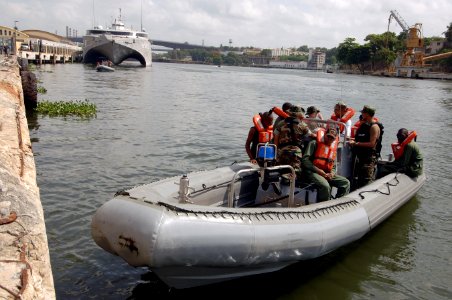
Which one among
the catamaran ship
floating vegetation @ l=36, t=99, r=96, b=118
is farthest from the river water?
the catamaran ship

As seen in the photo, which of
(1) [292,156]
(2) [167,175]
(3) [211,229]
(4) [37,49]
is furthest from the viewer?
(4) [37,49]

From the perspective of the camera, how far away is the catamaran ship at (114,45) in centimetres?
6238

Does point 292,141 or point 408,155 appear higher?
point 292,141

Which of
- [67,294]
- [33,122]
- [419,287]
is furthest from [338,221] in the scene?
[33,122]

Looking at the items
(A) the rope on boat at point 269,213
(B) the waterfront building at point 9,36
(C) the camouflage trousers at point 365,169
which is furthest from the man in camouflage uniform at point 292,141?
(B) the waterfront building at point 9,36

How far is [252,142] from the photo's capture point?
282 inches

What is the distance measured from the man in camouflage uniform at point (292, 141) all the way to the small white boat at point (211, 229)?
0.71 ft

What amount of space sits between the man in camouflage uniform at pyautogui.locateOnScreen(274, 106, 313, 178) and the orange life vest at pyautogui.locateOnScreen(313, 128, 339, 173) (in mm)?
210

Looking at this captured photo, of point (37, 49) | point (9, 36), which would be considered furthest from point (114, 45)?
point (9, 36)

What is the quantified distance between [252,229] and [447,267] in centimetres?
347

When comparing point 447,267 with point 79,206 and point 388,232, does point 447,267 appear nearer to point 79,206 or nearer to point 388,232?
point 388,232

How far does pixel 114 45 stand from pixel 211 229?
61.9 meters

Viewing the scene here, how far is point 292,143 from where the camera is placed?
617cm

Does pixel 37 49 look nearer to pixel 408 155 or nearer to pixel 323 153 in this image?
pixel 408 155
